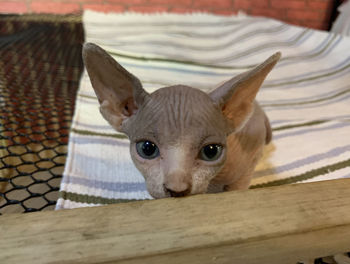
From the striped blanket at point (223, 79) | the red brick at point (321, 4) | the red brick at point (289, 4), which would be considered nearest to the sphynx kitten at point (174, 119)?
the striped blanket at point (223, 79)

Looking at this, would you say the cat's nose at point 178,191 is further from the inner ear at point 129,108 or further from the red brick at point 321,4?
the red brick at point 321,4

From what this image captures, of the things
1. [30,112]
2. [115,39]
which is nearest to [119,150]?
[30,112]

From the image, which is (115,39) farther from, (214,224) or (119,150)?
(214,224)

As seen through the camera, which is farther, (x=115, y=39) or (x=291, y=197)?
(x=115, y=39)

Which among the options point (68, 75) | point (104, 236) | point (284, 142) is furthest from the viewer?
point (68, 75)

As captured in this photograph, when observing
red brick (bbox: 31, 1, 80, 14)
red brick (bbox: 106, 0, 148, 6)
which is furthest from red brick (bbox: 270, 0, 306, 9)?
red brick (bbox: 31, 1, 80, 14)

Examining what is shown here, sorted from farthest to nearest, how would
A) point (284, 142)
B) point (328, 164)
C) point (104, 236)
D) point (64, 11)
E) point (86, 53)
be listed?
1. point (64, 11)
2. point (284, 142)
3. point (328, 164)
4. point (86, 53)
5. point (104, 236)
